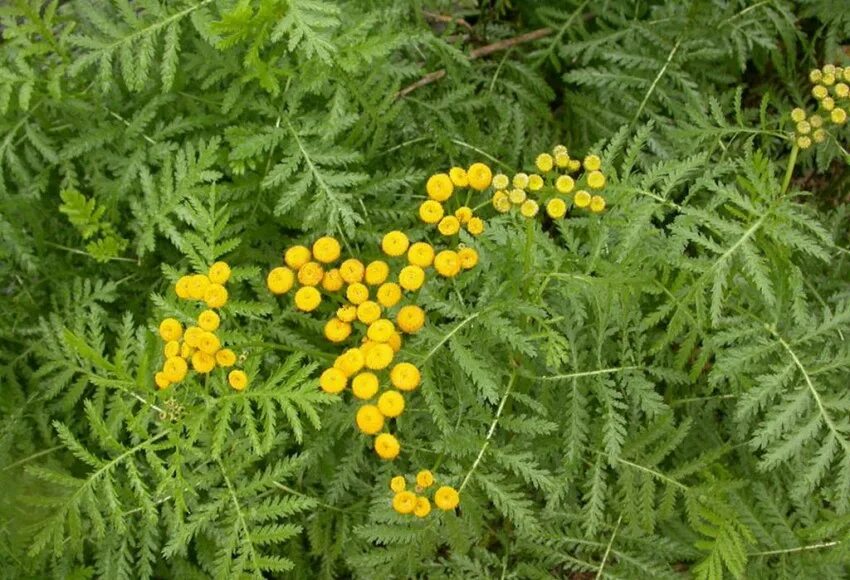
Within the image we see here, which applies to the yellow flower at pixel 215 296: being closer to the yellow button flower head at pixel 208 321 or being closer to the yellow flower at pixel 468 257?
the yellow button flower head at pixel 208 321

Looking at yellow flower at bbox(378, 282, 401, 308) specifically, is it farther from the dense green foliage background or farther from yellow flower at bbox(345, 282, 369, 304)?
the dense green foliage background

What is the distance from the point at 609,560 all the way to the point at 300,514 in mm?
1274

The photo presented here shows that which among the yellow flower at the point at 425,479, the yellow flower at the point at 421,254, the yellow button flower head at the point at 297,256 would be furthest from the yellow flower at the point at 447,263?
the yellow flower at the point at 425,479

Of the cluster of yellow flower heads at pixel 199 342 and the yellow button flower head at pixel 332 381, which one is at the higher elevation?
the cluster of yellow flower heads at pixel 199 342

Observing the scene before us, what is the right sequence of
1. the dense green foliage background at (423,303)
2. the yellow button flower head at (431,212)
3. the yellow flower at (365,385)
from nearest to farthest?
the yellow flower at (365,385), the yellow button flower head at (431,212), the dense green foliage background at (423,303)

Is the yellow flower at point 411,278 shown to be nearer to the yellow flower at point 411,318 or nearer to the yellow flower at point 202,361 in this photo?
the yellow flower at point 411,318

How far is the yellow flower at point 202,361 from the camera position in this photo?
2.26m

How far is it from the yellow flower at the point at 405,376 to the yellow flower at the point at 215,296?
0.53m

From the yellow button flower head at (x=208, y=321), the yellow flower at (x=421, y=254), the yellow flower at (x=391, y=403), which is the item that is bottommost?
the yellow flower at (x=391, y=403)

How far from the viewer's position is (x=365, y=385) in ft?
7.06

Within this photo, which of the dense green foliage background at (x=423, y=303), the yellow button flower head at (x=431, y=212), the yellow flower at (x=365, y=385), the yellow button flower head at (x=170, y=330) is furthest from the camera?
the dense green foliage background at (x=423, y=303)

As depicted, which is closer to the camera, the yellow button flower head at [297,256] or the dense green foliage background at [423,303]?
the yellow button flower head at [297,256]

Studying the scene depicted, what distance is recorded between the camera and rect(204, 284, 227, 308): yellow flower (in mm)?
2291

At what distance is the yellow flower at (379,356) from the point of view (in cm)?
215
